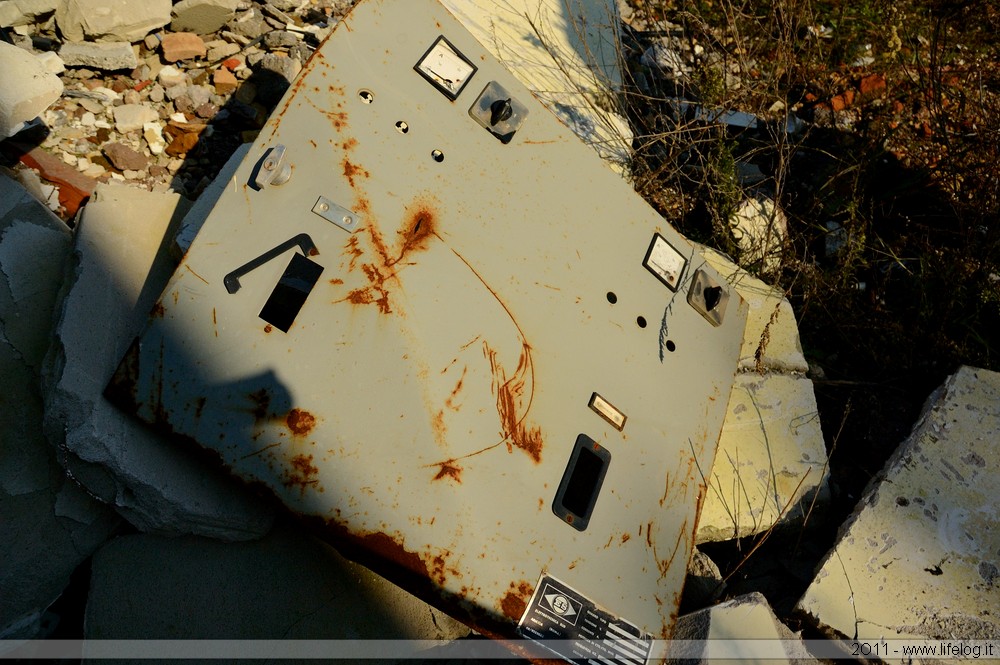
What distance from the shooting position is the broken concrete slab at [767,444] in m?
2.18

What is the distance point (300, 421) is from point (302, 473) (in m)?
0.10

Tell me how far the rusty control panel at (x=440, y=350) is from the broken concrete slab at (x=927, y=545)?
1.58 feet

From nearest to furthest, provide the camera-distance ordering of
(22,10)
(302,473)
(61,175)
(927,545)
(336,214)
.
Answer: (302,473) < (336,214) < (927,545) < (61,175) < (22,10)

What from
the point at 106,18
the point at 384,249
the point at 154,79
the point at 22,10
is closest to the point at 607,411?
the point at 384,249

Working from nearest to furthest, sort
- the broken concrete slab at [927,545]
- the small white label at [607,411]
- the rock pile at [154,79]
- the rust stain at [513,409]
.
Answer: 1. the rust stain at [513,409]
2. the small white label at [607,411]
3. the broken concrete slab at [927,545]
4. the rock pile at [154,79]

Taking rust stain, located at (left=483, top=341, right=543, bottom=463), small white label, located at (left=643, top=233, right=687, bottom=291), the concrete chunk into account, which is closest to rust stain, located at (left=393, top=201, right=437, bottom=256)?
rust stain, located at (left=483, top=341, right=543, bottom=463)

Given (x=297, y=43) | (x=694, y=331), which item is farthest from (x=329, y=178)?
(x=297, y=43)

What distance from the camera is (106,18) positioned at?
8.89 feet

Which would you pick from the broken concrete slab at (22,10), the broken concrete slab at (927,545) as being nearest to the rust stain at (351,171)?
the broken concrete slab at (927,545)

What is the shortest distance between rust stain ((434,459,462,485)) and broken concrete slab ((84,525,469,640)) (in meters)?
0.54

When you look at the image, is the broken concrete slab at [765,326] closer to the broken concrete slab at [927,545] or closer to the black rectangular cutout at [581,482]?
the broken concrete slab at [927,545]

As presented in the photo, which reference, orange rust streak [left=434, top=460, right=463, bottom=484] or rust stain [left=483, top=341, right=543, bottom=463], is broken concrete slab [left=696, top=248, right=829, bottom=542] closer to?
rust stain [left=483, top=341, right=543, bottom=463]

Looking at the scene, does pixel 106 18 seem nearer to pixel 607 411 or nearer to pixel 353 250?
pixel 353 250

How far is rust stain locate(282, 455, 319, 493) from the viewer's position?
147 centimetres
